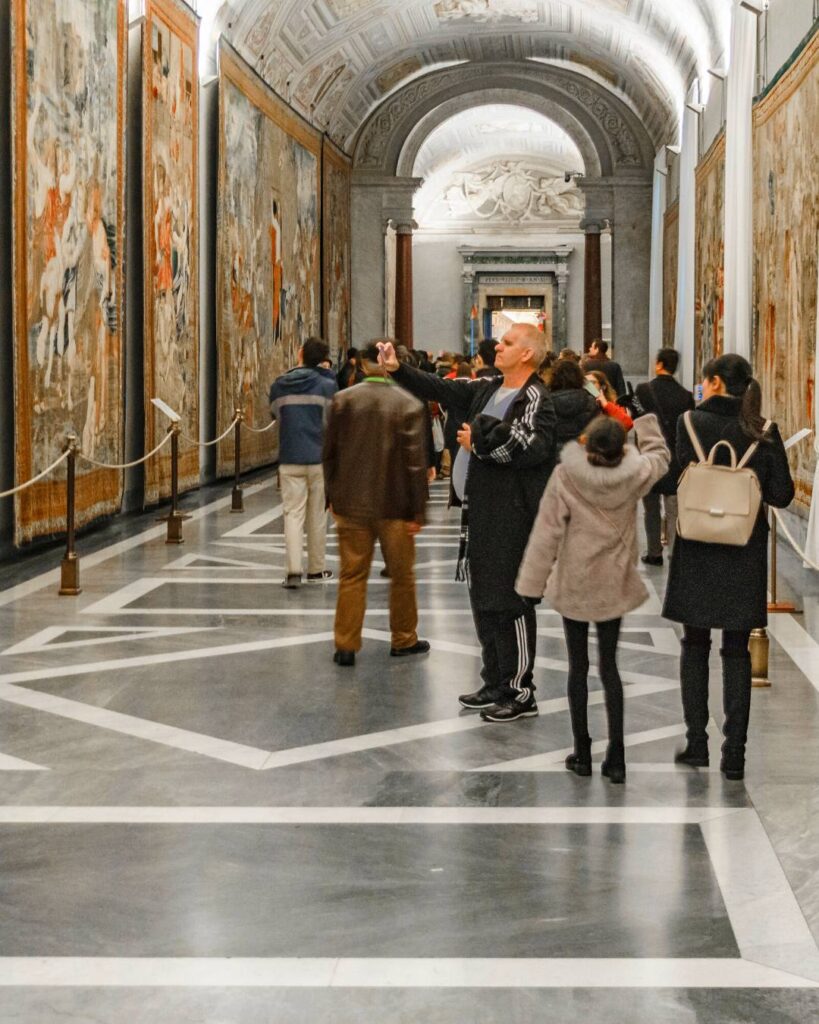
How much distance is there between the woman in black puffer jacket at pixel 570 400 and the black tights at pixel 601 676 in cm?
260

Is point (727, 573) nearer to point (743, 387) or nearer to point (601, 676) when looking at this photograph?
point (601, 676)

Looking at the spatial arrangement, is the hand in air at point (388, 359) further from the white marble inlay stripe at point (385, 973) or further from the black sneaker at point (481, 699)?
the white marble inlay stripe at point (385, 973)

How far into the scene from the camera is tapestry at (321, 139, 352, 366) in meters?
28.4

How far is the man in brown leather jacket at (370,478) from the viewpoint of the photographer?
7648 mm

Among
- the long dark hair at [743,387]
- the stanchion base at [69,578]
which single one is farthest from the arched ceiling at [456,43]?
the long dark hair at [743,387]

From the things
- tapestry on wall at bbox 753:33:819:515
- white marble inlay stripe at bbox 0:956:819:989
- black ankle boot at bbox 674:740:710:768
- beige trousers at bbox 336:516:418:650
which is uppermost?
tapestry on wall at bbox 753:33:819:515

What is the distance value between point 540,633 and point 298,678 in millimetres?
2025

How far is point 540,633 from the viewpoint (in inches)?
356

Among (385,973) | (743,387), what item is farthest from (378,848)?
(743,387)

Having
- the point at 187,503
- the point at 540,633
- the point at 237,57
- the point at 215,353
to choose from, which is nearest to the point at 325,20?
the point at 237,57

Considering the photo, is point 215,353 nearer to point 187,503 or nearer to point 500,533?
point 187,503

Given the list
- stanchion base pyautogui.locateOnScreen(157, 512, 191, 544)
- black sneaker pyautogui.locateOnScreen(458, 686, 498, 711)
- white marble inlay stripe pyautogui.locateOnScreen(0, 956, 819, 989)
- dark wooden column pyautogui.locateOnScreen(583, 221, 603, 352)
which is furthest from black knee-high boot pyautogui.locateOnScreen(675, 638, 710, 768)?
dark wooden column pyautogui.locateOnScreen(583, 221, 603, 352)

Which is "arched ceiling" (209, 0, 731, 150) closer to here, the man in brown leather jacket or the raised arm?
the man in brown leather jacket

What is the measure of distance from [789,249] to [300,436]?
5.55m
